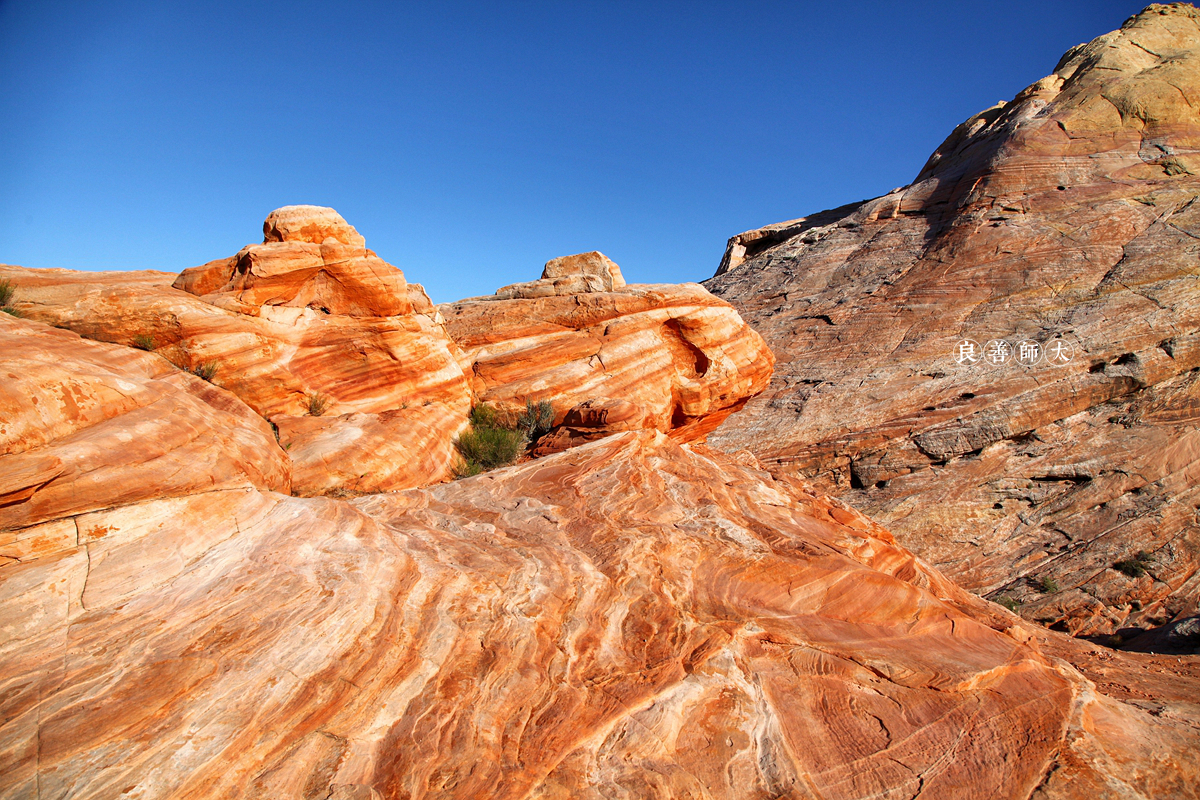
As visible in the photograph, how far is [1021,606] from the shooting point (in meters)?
14.0

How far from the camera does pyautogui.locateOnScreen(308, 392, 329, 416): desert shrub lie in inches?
420

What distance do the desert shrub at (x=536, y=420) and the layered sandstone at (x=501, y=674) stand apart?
4.63 m

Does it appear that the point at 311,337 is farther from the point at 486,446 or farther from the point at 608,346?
the point at 608,346

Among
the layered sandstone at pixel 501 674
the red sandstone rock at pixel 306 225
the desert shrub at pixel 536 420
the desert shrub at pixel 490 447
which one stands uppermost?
the red sandstone rock at pixel 306 225

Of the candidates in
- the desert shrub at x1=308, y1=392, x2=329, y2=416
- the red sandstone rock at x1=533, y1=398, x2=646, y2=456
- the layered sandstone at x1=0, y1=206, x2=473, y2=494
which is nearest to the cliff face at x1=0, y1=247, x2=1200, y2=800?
the layered sandstone at x1=0, y1=206, x2=473, y2=494

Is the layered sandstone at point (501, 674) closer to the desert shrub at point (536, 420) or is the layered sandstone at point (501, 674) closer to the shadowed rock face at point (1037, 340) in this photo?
the desert shrub at point (536, 420)

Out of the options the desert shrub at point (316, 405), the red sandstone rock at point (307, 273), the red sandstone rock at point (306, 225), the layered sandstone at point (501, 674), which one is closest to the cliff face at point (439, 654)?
the layered sandstone at point (501, 674)

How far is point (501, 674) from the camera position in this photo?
5441 mm

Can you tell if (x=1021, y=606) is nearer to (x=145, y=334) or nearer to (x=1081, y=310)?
(x=1081, y=310)

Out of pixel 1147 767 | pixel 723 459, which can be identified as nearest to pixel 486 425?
pixel 723 459

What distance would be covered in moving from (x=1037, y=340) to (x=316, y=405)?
1906cm

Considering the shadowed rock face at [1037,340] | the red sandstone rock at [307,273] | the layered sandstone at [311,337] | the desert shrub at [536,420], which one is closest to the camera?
the layered sandstone at [311,337]

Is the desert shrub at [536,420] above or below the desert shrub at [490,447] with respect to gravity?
above

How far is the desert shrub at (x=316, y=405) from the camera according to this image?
10.7 metres
